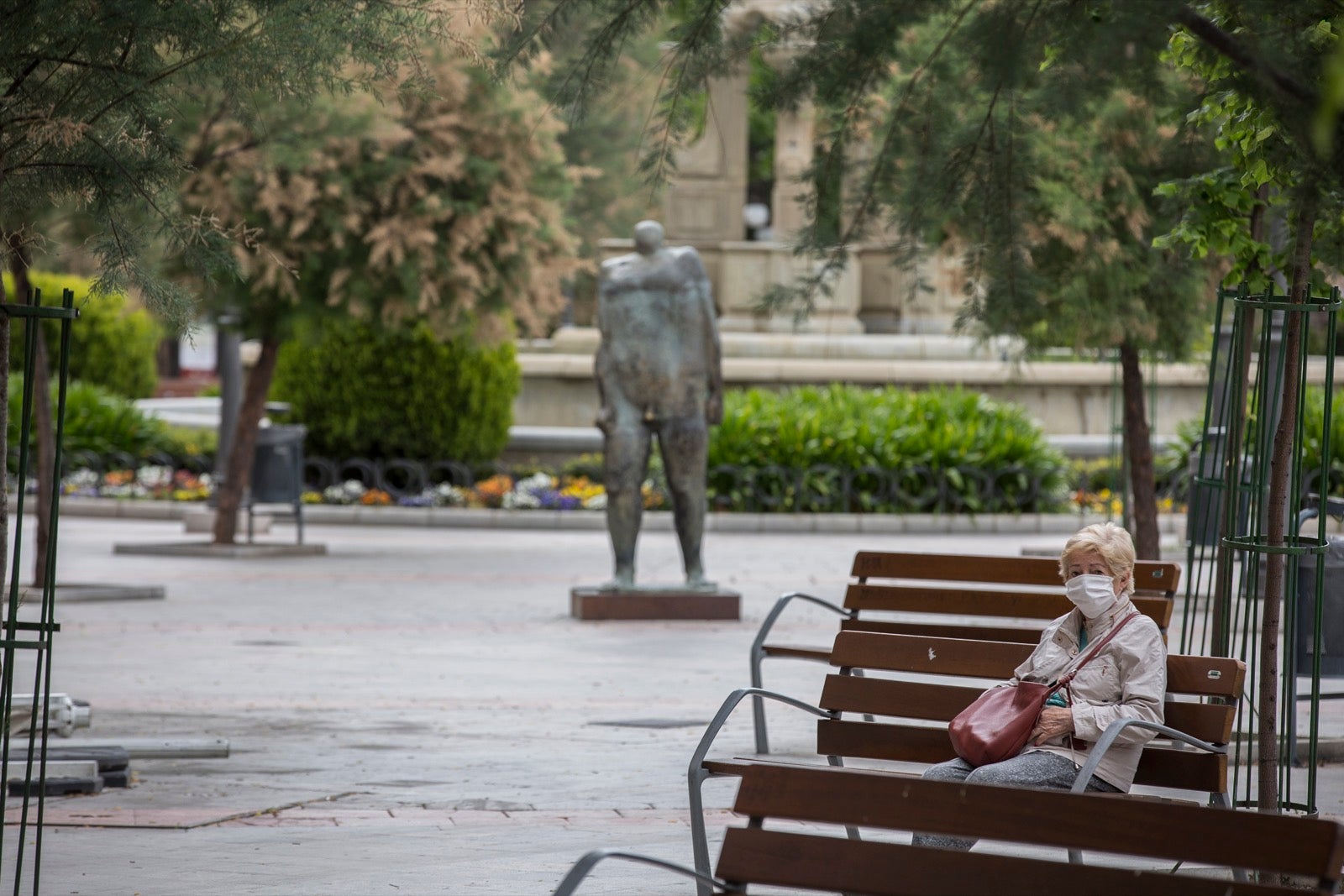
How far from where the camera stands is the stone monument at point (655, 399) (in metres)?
12.5

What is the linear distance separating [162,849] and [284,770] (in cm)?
156

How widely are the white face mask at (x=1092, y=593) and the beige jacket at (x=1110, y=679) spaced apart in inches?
2.1

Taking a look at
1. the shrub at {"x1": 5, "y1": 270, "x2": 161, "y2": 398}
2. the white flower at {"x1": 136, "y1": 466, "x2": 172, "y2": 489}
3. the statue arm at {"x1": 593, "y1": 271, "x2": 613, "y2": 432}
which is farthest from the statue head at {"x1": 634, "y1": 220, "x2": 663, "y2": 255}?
the shrub at {"x1": 5, "y1": 270, "x2": 161, "y2": 398}

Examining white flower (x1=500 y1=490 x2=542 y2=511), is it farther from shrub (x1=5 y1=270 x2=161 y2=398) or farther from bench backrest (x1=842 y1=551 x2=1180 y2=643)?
bench backrest (x1=842 y1=551 x2=1180 y2=643)

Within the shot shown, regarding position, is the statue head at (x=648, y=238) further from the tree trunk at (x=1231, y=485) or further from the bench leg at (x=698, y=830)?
the bench leg at (x=698, y=830)

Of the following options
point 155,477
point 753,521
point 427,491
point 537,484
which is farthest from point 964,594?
point 155,477

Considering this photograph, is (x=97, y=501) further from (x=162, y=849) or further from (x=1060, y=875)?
(x=1060, y=875)

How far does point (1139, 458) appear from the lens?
13703 mm

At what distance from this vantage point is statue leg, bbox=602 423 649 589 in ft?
41.4

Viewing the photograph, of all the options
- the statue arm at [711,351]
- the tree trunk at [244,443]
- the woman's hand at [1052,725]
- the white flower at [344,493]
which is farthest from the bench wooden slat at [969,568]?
the white flower at [344,493]

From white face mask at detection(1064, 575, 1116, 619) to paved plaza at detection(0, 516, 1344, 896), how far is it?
1464 mm

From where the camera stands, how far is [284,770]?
7691 millimetres

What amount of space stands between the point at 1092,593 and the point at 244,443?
12.7 metres

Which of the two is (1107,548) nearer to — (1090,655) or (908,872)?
(1090,655)
